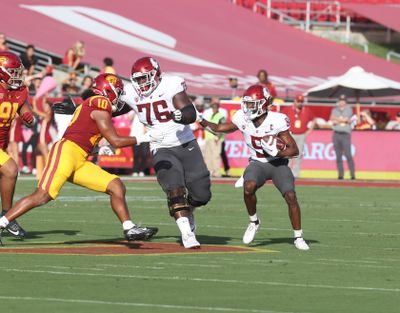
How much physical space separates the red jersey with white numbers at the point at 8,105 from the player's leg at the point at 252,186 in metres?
2.72

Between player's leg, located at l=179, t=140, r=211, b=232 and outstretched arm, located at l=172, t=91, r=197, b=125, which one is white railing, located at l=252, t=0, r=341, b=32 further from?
outstretched arm, located at l=172, t=91, r=197, b=125

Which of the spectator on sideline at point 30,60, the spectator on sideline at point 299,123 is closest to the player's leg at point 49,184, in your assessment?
the spectator on sideline at point 299,123

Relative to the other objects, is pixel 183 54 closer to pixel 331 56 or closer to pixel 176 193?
pixel 331 56

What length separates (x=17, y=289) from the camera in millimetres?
11047

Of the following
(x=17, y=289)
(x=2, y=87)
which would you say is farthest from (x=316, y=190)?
(x=17, y=289)

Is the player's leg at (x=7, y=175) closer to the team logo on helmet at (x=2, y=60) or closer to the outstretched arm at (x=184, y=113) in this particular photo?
the team logo on helmet at (x=2, y=60)

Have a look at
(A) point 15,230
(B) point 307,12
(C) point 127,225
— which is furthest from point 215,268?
(B) point 307,12

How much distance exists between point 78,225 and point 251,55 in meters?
24.3

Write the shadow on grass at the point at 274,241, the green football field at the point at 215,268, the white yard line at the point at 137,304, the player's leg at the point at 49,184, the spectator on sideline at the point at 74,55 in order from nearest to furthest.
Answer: the white yard line at the point at 137,304 → the green football field at the point at 215,268 → the player's leg at the point at 49,184 → the shadow on grass at the point at 274,241 → the spectator on sideline at the point at 74,55

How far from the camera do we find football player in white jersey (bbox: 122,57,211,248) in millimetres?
14445

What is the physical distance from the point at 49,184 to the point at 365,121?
19.3 meters

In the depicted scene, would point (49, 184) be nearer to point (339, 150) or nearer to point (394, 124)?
point (339, 150)

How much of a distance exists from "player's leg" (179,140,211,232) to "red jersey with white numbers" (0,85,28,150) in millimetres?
2241

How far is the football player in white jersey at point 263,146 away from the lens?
14898mm
